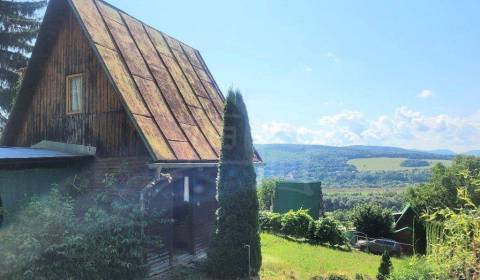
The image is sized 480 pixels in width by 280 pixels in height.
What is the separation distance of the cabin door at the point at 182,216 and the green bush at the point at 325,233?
11.0m

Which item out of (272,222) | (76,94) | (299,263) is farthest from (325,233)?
(76,94)

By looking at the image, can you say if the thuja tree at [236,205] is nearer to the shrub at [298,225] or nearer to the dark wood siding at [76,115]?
the dark wood siding at [76,115]

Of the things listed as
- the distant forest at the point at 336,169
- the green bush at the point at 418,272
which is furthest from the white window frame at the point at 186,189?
the distant forest at the point at 336,169

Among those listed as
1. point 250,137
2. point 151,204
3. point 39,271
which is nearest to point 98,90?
point 151,204

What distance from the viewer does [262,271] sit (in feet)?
42.4

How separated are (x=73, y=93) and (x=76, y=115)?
31.8 inches

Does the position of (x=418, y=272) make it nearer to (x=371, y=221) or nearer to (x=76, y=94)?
(x=76, y=94)

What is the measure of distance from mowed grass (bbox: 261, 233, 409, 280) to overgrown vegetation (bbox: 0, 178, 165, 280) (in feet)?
13.5

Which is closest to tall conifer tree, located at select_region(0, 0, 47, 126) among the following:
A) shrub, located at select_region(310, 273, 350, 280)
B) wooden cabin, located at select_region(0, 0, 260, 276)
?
wooden cabin, located at select_region(0, 0, 260, 276)

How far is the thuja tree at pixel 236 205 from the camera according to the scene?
1148cm

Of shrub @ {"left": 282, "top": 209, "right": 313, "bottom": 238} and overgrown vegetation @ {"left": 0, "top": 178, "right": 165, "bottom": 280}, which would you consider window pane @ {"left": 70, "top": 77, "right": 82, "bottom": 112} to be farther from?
shrub @ {"left": 282, "top": 209, "right": 313, "bottom": 238}

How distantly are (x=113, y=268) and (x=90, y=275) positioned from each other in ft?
1.84

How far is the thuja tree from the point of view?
37.7 feet

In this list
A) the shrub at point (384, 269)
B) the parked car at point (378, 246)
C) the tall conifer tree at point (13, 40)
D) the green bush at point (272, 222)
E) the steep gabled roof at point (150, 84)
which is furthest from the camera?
the parked car at point (378, 246)
